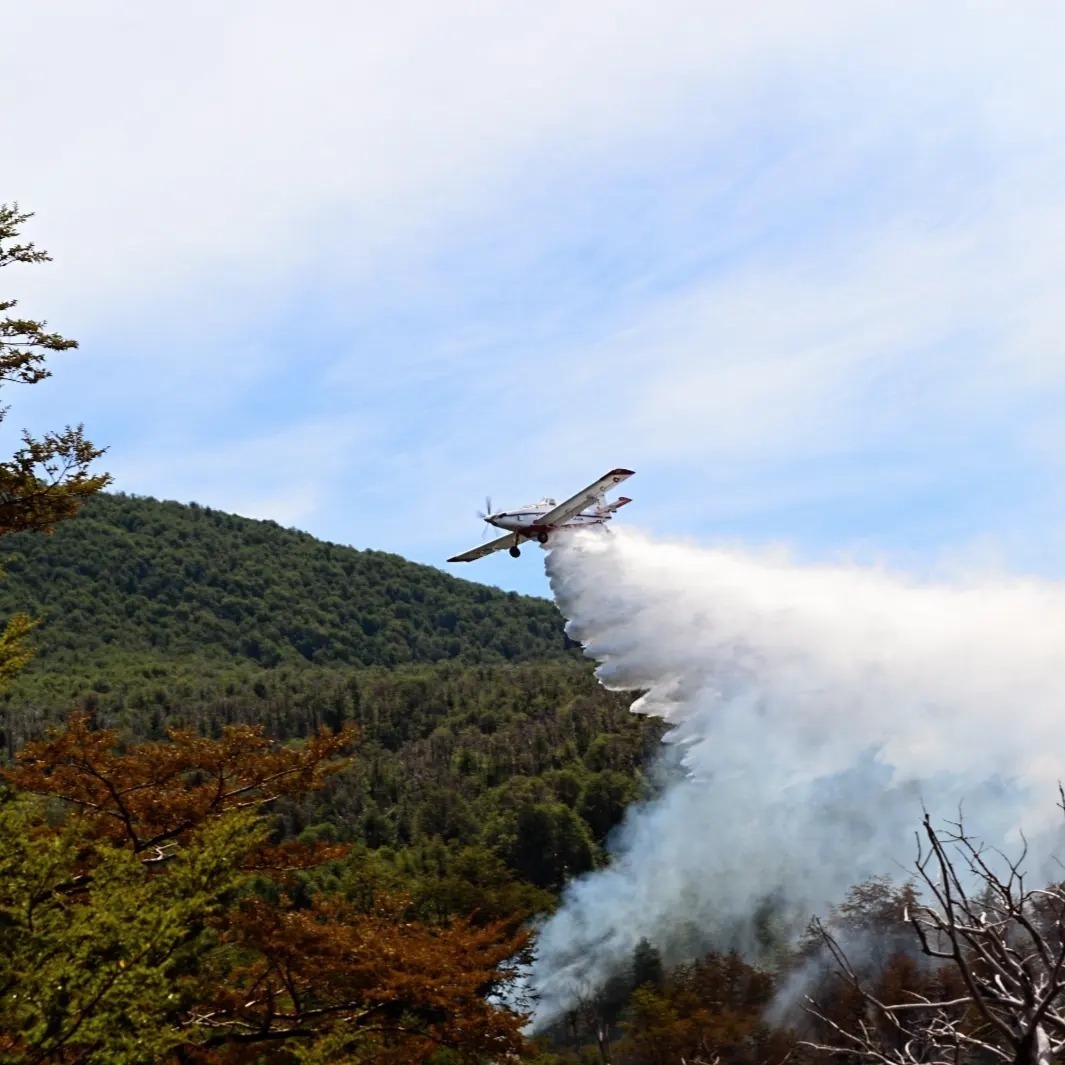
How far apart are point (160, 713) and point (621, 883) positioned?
9656 centimetres

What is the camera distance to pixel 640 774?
101m

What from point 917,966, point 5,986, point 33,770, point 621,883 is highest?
point 33,770

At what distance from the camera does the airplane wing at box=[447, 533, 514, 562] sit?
148 ft

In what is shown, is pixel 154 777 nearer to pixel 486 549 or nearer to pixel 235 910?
pixel 235 910

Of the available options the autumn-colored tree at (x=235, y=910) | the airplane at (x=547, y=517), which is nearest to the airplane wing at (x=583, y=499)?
the airplane at (x=547, y=517)

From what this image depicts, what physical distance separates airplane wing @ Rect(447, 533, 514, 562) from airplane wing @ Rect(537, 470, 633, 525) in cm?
144

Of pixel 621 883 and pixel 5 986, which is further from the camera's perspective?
pixel 621 883

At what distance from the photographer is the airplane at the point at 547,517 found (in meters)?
43.8

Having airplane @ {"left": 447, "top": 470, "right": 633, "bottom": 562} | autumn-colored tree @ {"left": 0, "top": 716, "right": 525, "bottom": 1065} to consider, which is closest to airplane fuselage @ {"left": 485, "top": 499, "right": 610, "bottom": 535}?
airplane @ {"left": 447, "top": 470, "right": 633, "bottom": 562}

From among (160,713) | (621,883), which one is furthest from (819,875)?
(160,713)

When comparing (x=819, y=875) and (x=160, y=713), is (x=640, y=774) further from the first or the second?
(x=160, y=713)

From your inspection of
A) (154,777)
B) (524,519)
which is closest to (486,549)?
(524,519)

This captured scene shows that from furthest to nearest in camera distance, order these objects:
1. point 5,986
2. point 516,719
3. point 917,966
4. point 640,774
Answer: point 516,719 → point 640,774 → point 917,966 → point 5,986

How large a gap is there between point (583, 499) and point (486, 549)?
4.05 meters
